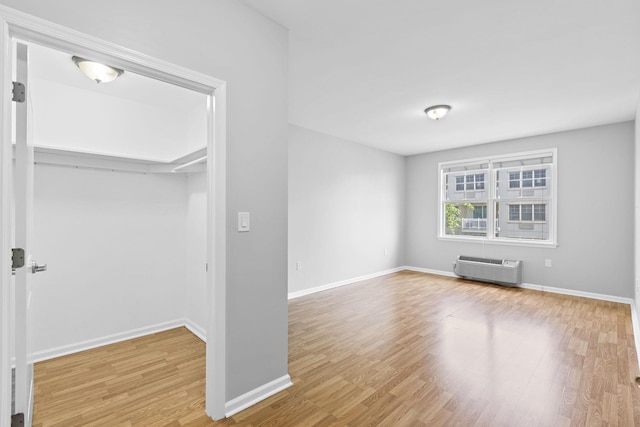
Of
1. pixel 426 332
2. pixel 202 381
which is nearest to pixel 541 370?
pixel 426 332

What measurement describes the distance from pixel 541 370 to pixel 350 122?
355 cm

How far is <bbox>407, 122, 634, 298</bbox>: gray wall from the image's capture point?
14.2 ft

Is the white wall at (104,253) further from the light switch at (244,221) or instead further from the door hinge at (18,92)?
the light switch at (244,221)

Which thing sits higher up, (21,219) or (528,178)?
(528,178)

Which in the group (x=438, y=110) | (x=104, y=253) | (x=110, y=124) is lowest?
(x=104, y=253)

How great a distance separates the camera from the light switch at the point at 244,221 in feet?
6.35

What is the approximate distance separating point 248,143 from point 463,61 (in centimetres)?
206

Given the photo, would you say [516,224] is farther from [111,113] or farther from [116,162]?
[111,113]

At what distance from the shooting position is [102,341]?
2865 millimetres

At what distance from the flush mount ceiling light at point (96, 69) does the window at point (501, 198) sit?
5.66 m

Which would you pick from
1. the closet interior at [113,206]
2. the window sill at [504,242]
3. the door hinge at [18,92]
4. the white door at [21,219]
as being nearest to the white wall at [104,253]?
the closet interior at [113,206]

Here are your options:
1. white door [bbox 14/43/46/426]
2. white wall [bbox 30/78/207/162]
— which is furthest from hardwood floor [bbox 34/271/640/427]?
white wall [bbox 30/78/207/162]

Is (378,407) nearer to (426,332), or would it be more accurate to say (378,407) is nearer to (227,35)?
(426,332)

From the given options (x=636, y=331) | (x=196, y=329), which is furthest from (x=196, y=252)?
(x=636, y=331)
